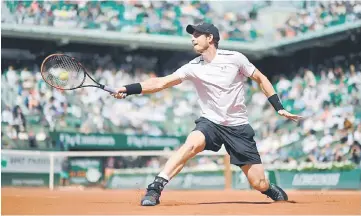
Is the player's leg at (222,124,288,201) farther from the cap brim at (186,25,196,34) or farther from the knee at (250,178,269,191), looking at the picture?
the cap brim at (186,25,196,34)

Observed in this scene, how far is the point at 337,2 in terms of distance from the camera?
24.2 metres

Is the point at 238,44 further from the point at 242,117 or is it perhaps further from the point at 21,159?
the point at 242,117

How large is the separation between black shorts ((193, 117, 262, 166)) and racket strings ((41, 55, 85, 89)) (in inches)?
66.3

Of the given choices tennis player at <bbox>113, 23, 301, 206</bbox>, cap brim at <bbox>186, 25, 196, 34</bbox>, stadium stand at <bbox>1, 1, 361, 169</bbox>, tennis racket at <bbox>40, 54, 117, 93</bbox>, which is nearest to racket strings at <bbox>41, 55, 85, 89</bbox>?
tennis racket at <bbox>40, 54, 117, 93</bbox>

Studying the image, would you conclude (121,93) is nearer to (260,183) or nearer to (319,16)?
(260,183)

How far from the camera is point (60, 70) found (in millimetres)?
9211

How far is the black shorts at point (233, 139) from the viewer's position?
838cm

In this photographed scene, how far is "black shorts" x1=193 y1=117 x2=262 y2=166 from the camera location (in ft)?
27.5

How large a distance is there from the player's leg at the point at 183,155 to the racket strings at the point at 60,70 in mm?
1642

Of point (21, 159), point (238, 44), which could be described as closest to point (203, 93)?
point (21, 159)

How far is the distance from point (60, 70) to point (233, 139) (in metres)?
2.24

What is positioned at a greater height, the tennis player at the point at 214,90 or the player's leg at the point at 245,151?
the tennis player at the point at 214,90

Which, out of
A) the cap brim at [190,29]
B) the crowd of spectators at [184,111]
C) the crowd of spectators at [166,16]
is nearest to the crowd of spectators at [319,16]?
the crowd of spectators at [166,16]

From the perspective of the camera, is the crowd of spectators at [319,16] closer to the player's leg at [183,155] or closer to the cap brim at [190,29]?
the cap brim at [190,29]
